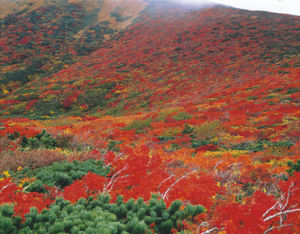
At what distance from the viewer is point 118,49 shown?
51969 millimetres

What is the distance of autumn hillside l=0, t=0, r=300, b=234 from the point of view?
4148mm

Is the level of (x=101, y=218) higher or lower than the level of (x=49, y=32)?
lower

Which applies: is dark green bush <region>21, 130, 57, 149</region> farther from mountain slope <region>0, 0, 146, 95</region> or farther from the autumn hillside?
mountain slope <region>0, 0, 146, 95</region>

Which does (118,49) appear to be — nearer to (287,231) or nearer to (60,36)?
(60,36)

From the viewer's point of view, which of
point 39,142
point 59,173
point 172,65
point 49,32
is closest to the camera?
point 59,173

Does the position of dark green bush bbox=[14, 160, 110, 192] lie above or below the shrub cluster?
below

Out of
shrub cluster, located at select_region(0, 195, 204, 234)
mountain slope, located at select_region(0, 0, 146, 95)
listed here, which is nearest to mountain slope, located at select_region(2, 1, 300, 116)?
mountain slope, located at select_region(0, 0, 146, 95)

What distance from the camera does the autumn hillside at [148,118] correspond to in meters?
4.15

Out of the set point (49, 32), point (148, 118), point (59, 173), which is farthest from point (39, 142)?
point (49, 32)

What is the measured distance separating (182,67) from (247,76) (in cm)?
1303

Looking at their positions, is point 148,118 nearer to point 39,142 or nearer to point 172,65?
point 39,142

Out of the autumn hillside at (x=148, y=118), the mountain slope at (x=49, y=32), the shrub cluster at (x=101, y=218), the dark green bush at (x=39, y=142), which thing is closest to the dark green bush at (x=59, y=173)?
the autumn hillside at (x=148, y=118)

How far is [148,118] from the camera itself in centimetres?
1955

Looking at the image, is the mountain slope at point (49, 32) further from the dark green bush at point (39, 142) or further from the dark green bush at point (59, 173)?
the dark green bush at point (59, 173)
